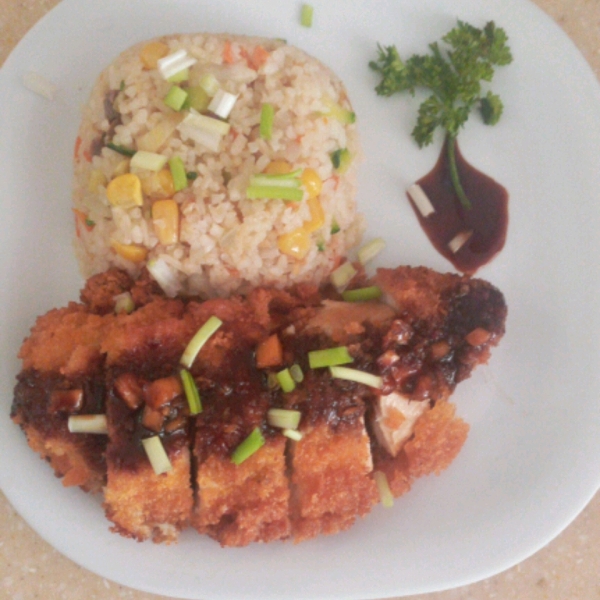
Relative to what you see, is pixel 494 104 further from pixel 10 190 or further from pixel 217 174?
pixel 10 190

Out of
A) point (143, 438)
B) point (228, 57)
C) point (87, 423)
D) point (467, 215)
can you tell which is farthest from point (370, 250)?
point (87, 423)

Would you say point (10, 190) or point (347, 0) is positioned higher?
point (347, 0)

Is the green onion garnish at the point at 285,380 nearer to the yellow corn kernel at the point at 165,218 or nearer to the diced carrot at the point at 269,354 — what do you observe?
the diced carrot at the point at 269,354

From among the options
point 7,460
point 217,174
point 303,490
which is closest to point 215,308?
point 217,174

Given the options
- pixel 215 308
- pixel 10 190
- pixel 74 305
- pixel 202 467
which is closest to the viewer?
pixel 202 467

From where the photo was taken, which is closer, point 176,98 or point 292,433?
point 292,433

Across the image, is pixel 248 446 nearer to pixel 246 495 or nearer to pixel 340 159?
pixel 246 495
